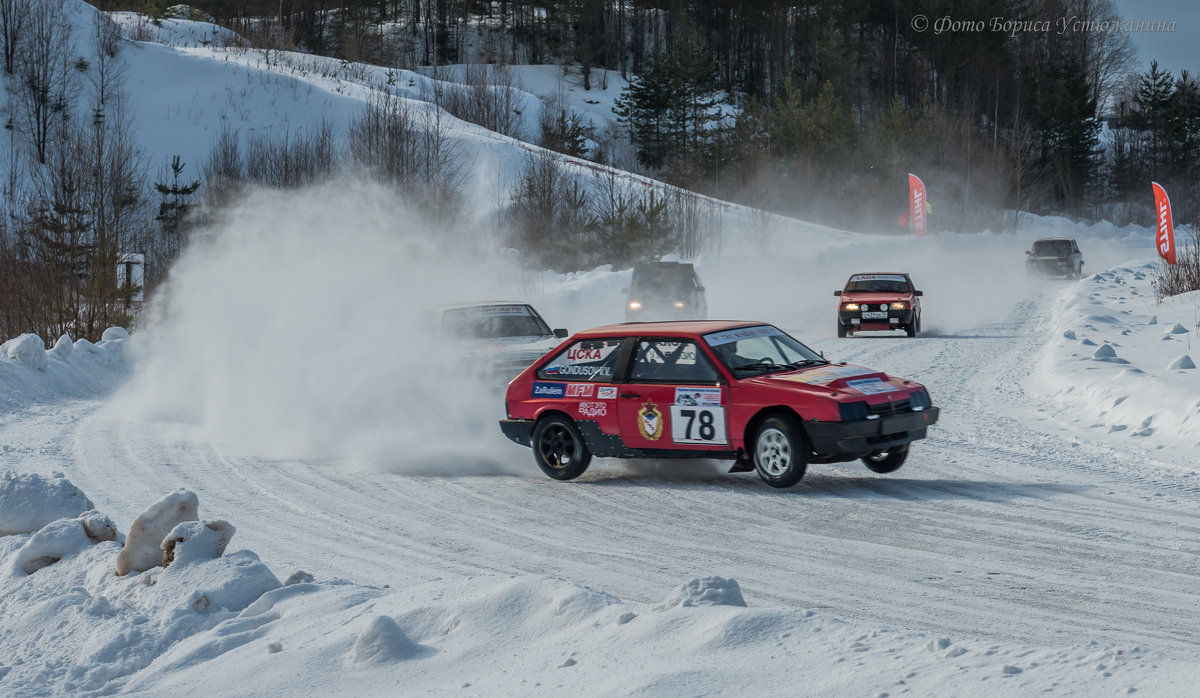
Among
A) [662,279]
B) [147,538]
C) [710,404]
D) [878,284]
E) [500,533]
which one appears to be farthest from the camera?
[662,279]

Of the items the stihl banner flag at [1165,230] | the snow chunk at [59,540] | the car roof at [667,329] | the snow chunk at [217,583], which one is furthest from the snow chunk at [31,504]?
the stihl banner flag at [1165,230]

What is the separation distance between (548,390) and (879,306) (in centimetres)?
1542

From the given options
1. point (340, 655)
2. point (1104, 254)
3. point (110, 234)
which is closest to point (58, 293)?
point (110, 234)

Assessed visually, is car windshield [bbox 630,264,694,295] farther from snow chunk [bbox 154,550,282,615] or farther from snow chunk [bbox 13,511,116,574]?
snow chunk [bbox 154,550,282,615]

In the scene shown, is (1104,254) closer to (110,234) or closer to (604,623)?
(110,234)

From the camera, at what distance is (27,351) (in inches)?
697

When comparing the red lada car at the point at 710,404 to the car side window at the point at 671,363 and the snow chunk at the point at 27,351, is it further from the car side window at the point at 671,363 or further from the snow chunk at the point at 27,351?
the snow chunk at the point at 27,351

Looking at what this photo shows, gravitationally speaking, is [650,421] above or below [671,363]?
below

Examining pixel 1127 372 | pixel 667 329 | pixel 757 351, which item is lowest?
pixel 1127 372

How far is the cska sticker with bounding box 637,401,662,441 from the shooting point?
32.0ft

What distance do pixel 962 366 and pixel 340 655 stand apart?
50.7 feet

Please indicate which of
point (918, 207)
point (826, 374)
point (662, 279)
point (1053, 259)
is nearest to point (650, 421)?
point (826, 374)

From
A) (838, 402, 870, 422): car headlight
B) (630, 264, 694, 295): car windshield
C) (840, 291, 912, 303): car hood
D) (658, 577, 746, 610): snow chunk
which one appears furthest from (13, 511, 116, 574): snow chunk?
(630, 264, 694, 295): car windshield

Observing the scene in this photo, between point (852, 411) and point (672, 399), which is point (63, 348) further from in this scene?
point (852, 411)
